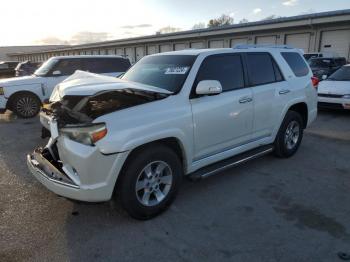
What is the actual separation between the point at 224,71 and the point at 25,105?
762 cm

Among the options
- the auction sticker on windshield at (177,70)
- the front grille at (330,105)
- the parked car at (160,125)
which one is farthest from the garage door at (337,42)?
the auction sticker on windshield at (177,70)

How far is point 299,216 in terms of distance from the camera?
148 inches

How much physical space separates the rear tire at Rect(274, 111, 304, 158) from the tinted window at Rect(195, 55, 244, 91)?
1.39 metres

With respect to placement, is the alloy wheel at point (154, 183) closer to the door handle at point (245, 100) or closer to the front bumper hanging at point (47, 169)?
the front bumper hanging at point (47, 169)

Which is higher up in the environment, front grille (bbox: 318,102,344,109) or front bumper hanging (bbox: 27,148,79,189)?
front bumper hanging (bbox: 27,148,79,189)

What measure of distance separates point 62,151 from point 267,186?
287 centimetres

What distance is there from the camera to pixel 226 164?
4.36m

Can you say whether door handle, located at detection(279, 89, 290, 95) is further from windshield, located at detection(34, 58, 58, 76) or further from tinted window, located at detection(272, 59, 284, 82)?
windshield, located at detection(34, 58, 58, 76)

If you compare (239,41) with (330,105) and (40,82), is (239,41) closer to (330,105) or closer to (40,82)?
(330,105)

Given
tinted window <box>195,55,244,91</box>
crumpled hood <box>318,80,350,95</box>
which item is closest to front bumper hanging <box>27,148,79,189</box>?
tinted window <box>195,55,244,91</box>

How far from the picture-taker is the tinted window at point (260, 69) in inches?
192

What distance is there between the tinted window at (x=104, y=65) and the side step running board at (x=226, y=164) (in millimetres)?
7037

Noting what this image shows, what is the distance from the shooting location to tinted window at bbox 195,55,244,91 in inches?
168

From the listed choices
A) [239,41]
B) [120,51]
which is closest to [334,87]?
[239,41]
